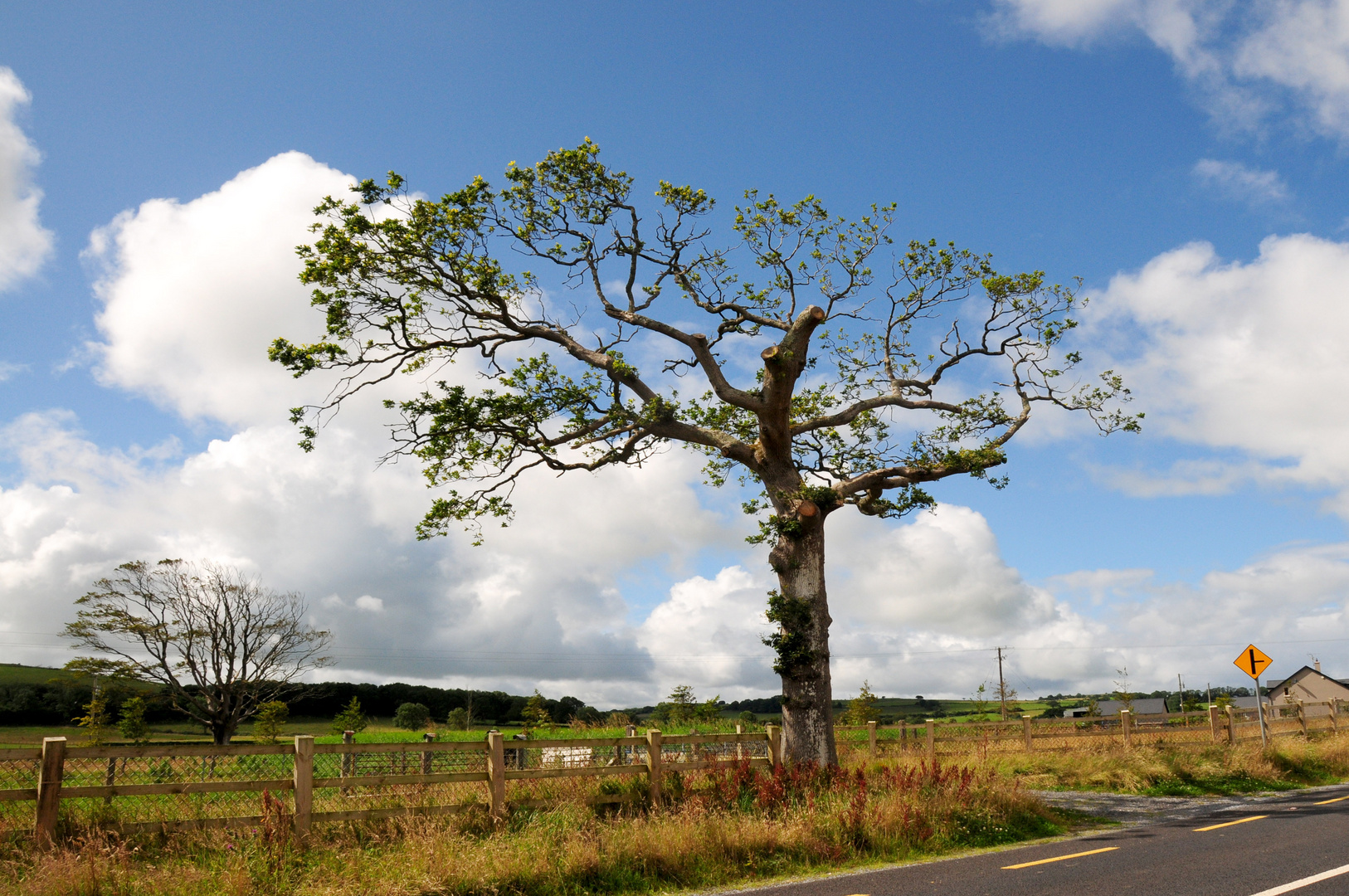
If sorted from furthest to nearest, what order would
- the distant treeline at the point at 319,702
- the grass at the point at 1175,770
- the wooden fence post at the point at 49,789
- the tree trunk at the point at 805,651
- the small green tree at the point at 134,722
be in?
the distant treeline at the point at 319,702, the small green tree at the point at 134,722, the grass at the point at 1175,770, the tree trunk at the point at 805,651, the wooden fence post at the point at 49,789

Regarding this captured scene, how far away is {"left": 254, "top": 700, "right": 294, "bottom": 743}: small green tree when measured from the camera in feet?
162

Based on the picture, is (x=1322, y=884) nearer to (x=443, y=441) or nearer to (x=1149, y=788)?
(x=1149, y=788)

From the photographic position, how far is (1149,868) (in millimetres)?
9086

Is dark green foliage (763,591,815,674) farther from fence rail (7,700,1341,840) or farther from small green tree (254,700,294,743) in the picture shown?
small green tree (254,700,294,743)

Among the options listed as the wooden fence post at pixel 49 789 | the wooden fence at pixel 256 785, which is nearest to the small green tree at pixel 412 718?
the wooden fence at pixel 256 785

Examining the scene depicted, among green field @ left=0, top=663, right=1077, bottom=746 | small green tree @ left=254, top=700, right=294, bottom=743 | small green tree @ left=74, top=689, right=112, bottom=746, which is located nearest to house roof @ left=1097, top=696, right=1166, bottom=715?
green field @ left=0, top=663, right=1077, bottom=746

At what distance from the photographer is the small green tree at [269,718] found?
49344 mm

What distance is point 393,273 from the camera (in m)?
16.3

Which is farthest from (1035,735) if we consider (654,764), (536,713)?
(536,713)


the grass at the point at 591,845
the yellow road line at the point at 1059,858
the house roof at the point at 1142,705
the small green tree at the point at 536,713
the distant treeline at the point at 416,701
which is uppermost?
the grass at the point at 591,845

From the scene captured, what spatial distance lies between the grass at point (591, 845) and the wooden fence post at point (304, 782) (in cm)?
23

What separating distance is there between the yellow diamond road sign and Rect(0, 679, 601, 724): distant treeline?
63.1ft

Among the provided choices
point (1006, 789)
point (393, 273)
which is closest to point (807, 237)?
point (393, 273)

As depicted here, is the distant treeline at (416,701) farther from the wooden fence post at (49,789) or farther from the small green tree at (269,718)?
the wooden fence post at (49,789)
